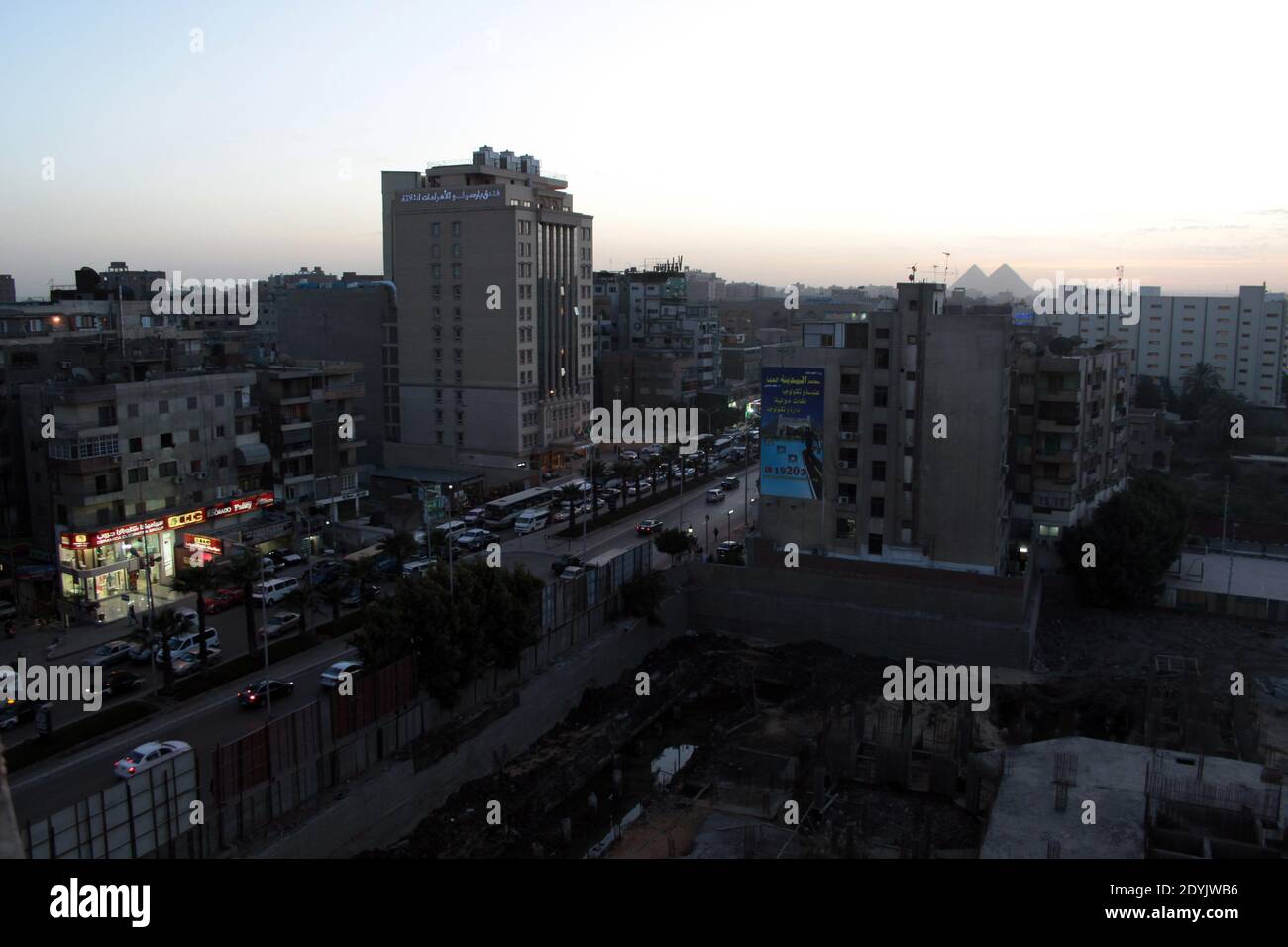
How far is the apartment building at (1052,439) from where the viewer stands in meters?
28.8

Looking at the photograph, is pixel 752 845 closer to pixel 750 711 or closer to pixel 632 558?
pixel 750 711

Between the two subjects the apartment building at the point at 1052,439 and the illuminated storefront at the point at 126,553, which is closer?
the illuminated storefront at the point at 126,553

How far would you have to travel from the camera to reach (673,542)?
2955 cm

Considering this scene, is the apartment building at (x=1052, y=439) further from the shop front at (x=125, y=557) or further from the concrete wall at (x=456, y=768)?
the shop front at (x=125, y=557)

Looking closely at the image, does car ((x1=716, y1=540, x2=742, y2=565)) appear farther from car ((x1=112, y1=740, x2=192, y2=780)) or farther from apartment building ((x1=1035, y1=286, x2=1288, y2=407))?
apartment building ((x1=1035, y1=286, x2=1288, y2=407))

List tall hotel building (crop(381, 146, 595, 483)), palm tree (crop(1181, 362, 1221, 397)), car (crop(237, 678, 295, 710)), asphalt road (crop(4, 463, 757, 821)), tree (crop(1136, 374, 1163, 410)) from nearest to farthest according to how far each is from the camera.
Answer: asphalt road (crop(4, 463, 757, 821))
car (crop(237, 678, 295, 710))
tall hotel building (crop(381, 146, 595, 483))
palm tree (crop(1181, 362, 1221, 397))
tree (crop(1136, 374, 1163, 410))

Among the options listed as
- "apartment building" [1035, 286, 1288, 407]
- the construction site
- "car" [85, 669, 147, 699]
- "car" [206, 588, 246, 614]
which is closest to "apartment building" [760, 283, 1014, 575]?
the construction site

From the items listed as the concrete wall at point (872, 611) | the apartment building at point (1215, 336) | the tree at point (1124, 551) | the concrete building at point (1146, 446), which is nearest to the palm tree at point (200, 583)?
the concrete wall at point (872, 611)

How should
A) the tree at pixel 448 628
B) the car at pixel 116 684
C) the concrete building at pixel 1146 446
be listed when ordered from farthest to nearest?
1. the concrete building at pixel 1146 446
2. the car at pixel 116 684
3. the tree at pixel 448 628

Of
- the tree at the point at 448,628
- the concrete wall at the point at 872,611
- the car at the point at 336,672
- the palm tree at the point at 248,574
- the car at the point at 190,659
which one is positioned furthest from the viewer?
the concrete wall at the point at 872,611

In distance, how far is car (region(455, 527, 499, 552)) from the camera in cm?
3281

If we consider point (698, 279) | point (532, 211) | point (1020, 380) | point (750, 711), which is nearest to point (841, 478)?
point (1020, 380)

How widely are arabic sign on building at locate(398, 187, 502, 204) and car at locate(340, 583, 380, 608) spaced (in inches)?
856

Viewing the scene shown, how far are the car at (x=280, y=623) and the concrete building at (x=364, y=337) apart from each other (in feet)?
73.6
